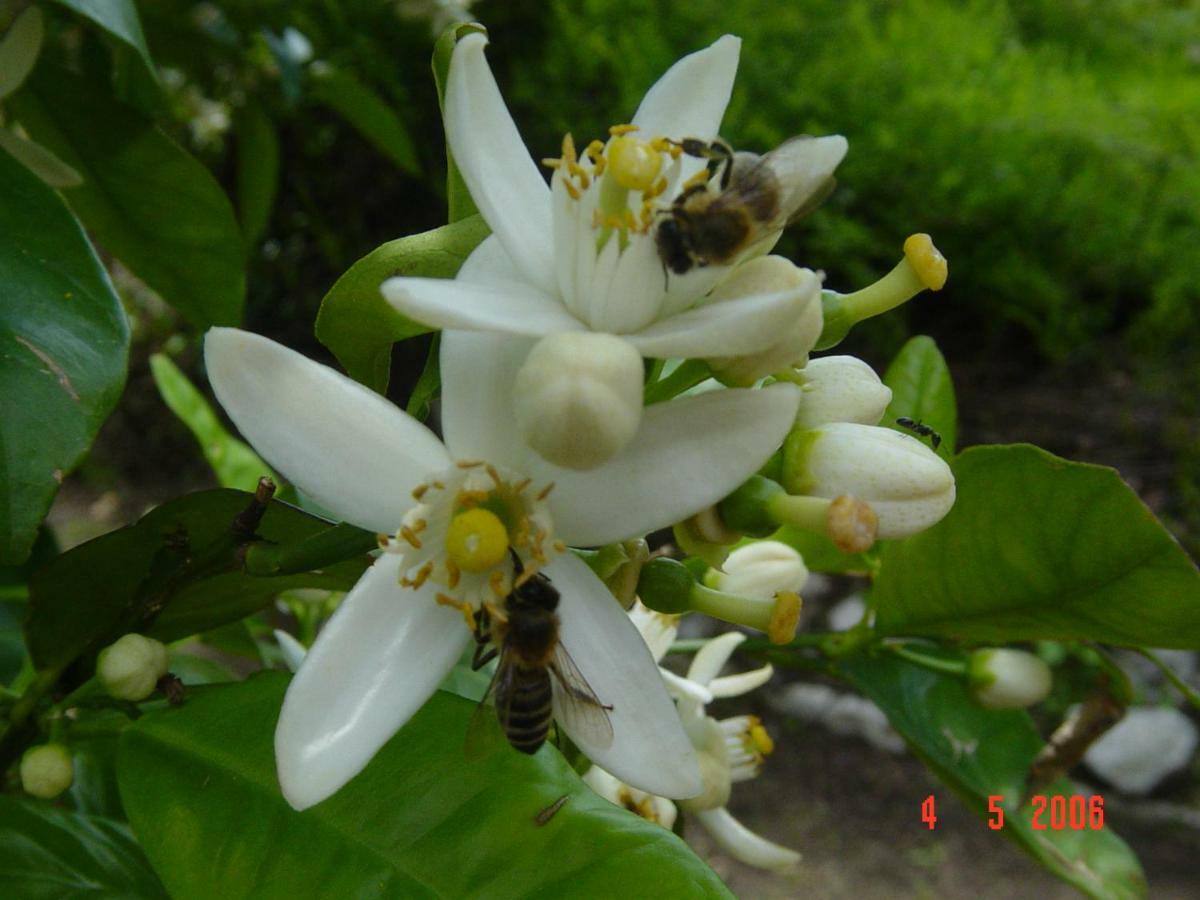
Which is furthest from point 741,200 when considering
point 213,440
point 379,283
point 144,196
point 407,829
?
point 213,440

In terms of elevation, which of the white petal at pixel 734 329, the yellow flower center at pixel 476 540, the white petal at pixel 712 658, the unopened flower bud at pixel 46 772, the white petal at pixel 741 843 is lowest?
the white petal at pixel 741 843

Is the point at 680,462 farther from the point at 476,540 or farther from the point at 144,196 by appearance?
the point at 144,196

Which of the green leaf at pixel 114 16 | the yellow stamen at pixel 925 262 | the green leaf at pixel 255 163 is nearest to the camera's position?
the yellow stamen at pixel 925 262

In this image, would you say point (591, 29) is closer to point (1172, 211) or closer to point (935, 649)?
point (1172, 211)

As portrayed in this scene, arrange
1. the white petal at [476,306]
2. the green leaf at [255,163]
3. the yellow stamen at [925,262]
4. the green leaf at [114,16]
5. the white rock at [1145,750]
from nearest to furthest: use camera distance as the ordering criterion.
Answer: the white petal at [476,306] < the yellow stamen at [925,262] < the green leaf at [114,16] < the green leaf at [255,163] < the white rock at [1145,750]

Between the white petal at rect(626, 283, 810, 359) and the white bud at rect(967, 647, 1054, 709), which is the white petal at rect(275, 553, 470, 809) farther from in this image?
the white bud at rect(967, 647, 1054, 709)

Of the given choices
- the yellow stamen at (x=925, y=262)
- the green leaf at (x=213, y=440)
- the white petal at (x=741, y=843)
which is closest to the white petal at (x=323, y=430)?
the yellow stamen at (x=925, y=262)

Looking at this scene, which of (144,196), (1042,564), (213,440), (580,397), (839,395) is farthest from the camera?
(213,440)

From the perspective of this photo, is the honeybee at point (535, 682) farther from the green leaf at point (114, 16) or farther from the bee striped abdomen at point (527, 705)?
the green leaf at point (114, 16)
